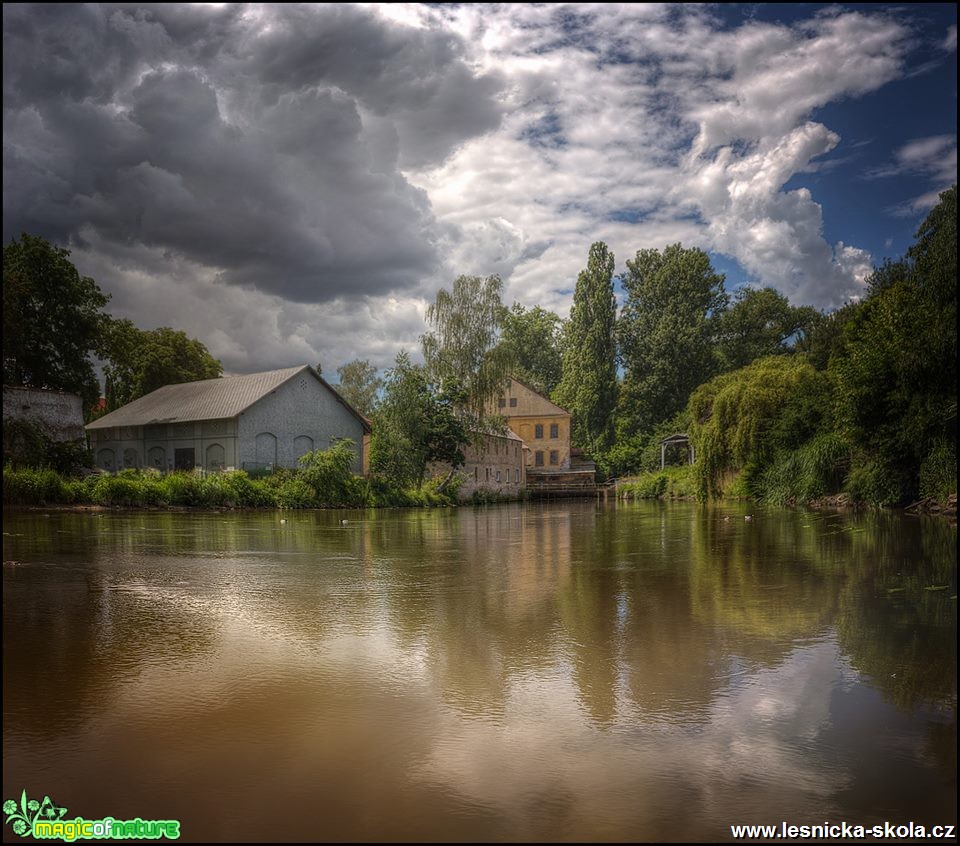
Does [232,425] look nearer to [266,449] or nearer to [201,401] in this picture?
[266,449]

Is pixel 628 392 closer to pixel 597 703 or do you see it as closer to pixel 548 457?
pixel 548 457

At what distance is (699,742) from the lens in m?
3.57

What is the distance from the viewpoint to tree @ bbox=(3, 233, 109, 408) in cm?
3884

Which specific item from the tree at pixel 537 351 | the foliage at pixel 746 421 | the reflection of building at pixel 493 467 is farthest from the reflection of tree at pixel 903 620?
the tree at pixel 537 351

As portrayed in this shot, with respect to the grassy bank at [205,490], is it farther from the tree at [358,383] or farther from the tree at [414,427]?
the tree at [358,383]

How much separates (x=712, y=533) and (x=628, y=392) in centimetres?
4740

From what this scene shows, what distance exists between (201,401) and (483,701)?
36410 millimetres

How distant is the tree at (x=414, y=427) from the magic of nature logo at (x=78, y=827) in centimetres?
3094

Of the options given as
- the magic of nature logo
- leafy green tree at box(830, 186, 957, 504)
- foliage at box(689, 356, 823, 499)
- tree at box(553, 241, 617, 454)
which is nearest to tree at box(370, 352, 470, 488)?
foliage at box(689, 356, 823, 499)

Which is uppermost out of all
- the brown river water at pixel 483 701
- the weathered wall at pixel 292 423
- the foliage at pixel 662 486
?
the weathered wall at pixel 292 423

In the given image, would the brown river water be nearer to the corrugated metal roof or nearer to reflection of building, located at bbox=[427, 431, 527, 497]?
the corrugated metal roof

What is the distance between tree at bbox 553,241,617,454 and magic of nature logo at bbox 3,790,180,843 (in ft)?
191

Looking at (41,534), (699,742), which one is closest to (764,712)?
(699,742)

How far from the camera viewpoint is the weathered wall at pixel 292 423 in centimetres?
3450
